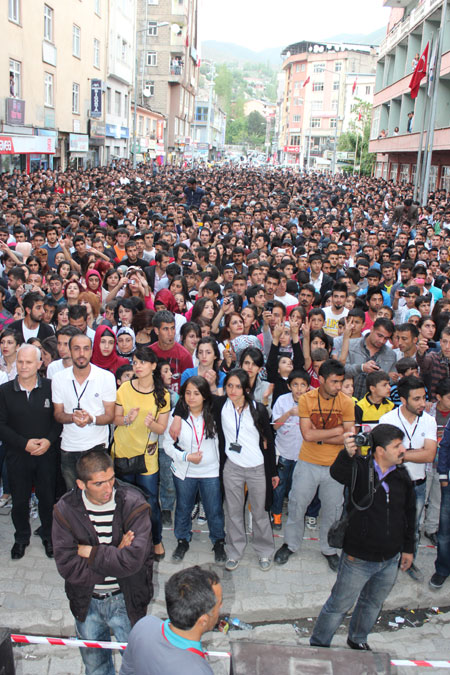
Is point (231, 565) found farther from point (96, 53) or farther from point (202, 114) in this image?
point (202, 114)

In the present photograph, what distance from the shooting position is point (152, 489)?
496 cm

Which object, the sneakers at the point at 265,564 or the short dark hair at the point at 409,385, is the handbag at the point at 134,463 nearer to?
the sneakers at the point at 265,564

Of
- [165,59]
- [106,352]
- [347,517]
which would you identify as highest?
[165,59]

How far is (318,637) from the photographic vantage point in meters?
3.94

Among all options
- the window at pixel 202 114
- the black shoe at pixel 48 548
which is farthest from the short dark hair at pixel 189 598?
the window at pixel 202 114

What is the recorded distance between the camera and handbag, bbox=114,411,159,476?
479cm

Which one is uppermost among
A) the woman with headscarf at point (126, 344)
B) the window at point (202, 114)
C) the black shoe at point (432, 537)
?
the window at point (202, 114)

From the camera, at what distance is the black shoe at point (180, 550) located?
5074 millimetres

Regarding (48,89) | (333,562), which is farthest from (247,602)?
(48,89)

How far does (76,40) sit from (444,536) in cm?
3385

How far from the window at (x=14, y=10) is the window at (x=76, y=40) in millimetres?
7657

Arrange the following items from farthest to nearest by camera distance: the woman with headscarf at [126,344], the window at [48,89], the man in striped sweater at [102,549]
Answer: the window at [48,89], the woman with headscarf at [126,344], the man in striped sweater at [102,549]

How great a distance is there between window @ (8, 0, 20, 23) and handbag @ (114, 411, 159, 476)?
2404 cm

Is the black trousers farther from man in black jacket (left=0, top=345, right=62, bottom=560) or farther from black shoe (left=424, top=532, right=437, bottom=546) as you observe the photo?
black shoe (left=424, top=532, right=437, bottom=546)
